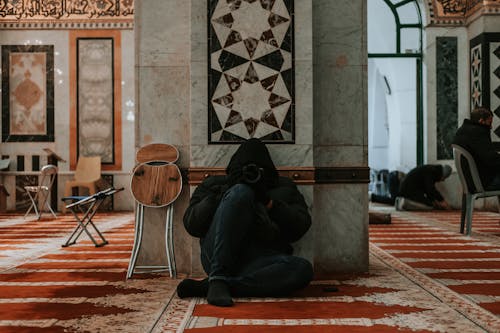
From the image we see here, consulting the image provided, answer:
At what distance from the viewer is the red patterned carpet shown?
8.01ft

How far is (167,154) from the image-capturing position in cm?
387

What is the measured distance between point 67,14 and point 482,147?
7096 mm

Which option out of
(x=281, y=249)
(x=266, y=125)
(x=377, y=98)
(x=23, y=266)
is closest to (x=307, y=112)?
(x=266, y=125)

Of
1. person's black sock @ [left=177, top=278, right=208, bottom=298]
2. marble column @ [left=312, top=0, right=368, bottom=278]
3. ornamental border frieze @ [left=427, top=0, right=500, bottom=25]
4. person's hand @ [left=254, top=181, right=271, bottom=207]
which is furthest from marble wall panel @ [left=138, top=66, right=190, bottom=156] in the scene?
ornamental border frieze @ [left=427, top=0, right=500, bottom=25]

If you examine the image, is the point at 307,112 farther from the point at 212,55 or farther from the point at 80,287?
the point at 80,287

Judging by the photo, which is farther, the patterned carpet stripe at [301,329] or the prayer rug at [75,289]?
the prayer rug at [75,289]

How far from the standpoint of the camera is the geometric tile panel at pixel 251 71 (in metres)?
3.75

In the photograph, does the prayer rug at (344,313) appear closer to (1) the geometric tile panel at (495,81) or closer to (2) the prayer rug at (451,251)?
(2) the prayer rug at (451,251)

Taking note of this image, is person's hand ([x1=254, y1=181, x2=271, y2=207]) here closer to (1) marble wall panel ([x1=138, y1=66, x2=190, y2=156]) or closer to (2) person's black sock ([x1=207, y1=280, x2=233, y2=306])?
(2) person's black sock ([x1=207, y1=280, x2=233, y2=306])

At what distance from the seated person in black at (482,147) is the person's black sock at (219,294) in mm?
3799

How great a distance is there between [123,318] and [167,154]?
1464 millimetres

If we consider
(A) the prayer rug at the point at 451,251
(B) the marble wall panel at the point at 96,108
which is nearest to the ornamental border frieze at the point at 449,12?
(A) the prayer rug at the point at 451,251

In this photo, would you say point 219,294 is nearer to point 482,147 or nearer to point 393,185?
point 482,147

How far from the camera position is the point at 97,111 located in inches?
397
